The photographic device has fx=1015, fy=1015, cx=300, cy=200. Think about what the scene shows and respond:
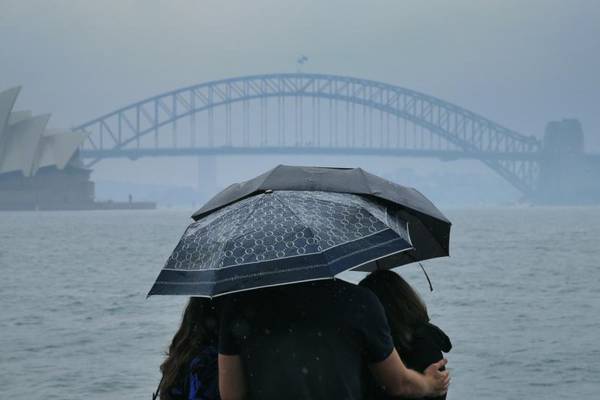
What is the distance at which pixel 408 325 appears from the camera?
2.01 metres

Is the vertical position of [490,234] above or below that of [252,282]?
below

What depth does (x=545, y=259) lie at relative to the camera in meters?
20.8

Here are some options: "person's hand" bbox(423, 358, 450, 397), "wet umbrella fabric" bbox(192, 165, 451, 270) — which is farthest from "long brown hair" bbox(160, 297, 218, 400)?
"person's hand" bbox(423, 358, 450, 397)

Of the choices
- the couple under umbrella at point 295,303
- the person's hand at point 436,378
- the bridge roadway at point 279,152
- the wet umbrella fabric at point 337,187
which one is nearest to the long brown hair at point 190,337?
the couple under umbrella at point 295,303

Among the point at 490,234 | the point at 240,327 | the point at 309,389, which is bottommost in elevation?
the point at 490,234

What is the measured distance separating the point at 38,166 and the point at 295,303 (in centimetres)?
6229

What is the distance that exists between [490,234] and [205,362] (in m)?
33.7

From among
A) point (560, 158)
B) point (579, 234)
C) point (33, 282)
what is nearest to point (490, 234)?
point (579, 234)

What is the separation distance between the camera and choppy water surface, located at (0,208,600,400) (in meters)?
6.73

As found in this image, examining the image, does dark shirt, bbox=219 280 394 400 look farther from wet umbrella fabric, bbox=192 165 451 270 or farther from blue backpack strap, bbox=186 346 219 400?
wet umbrella fabric, bbox=192 165 451 270

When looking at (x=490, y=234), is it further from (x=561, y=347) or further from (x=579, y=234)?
(x=561, y=347)

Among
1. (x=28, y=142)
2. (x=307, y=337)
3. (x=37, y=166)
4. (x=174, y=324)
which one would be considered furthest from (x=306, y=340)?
(x=37, y=166)

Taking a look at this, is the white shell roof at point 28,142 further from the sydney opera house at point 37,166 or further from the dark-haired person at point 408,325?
the dark-haired person at point 408,325

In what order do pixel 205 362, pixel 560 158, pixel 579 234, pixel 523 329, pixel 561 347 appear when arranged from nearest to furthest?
1. pixel 205 362
2. pixel 561 347
3. pixel 523 329
4. pixel 579 234
5. pixel 560 158
